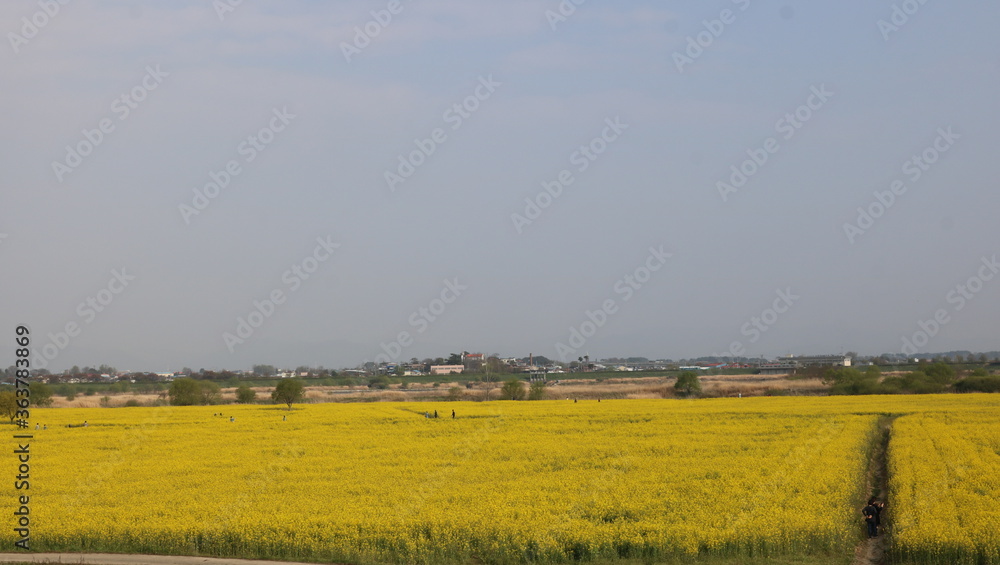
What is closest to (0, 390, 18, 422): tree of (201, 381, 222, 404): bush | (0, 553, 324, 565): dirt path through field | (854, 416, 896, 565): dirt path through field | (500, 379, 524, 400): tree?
(201, 381, 222, 404): bush

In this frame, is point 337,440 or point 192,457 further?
point 337,440

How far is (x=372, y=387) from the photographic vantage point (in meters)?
142

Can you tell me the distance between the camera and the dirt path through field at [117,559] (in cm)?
1866

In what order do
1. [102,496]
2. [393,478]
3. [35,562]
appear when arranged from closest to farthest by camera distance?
[35,562] < [102,496] < [393,478]

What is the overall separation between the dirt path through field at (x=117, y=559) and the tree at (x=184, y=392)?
71.8m

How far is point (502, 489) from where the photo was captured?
86.6 feet

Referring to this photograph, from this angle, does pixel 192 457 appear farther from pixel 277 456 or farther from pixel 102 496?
pixel 102 496

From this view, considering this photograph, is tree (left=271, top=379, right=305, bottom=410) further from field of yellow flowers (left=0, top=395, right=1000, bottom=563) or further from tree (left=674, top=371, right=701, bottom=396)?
tree (left=674, top=371, right=701, bottom=396)

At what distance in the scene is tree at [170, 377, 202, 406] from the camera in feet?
290

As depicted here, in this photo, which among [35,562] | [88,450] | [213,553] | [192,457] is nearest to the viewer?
[35,562]

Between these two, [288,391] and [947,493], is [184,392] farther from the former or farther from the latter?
[947,493]

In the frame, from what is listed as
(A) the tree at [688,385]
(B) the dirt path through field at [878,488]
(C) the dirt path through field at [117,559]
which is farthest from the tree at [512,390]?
(C) the dirt path through field at [117,559]

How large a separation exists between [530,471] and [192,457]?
53.6 ft

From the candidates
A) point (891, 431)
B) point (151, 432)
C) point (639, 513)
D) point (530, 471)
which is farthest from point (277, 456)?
point (891, 431)
